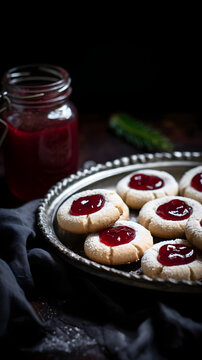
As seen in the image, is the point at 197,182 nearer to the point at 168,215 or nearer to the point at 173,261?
the point at 168,215

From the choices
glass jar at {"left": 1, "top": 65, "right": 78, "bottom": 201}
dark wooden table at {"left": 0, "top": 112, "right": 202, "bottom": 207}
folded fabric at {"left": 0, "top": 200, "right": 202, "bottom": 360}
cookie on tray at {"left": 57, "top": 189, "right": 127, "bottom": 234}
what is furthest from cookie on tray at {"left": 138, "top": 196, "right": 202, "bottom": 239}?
dark wooden table at {"left": 0, "top": 112, "right": 202, "bottom": 207}

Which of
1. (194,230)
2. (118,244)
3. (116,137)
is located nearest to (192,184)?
(194,230)

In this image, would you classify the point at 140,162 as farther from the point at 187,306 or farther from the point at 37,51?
the point at 37,51

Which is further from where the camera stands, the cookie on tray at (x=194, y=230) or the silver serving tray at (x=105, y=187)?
the cookie on tray at (x=194, y=230)

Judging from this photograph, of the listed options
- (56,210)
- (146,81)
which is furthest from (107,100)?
(56,210)

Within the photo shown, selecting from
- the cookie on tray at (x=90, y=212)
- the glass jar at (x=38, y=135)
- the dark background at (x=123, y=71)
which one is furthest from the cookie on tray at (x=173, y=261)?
the dark background at (x=123, y=71)

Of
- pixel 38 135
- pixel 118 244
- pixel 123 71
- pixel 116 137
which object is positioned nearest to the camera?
pixel 118 244

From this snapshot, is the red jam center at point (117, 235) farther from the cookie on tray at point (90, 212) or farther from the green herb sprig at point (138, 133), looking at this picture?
the green herb sprig at point (138, 133)
